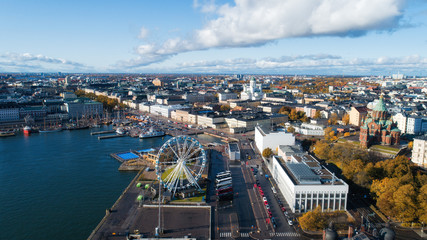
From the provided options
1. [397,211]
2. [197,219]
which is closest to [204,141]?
[197,219]

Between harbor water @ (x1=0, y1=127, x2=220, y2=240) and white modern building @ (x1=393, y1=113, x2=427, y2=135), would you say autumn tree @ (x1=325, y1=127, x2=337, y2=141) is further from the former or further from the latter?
harbor water @ (x1=0, y1=127, x2=220, y2=240)

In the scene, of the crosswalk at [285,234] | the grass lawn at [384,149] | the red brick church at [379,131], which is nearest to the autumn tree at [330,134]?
the red brick church at [379,131]

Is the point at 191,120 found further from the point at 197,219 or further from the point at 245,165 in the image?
the point at 197,219

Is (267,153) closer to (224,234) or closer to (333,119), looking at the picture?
(224,234)

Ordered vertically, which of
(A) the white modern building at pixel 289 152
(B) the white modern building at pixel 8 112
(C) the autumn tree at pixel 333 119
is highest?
(B) the white modern building at pixel 8 112

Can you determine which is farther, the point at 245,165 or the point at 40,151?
the point at 40,151

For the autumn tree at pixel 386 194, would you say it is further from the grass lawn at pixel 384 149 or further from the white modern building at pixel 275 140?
the white modern building at pixel 275 140
